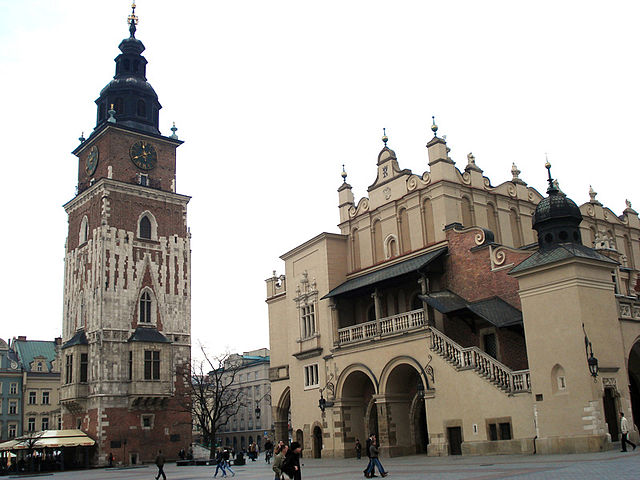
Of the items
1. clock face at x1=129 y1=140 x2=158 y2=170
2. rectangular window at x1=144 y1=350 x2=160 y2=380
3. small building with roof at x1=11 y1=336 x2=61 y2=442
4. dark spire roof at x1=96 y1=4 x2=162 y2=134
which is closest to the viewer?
rectangular window at x1=144 y1=350 x2=160 y2=380

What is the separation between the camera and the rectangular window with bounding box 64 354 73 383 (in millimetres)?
54812

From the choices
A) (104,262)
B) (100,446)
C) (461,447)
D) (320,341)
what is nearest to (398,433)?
(461,447)

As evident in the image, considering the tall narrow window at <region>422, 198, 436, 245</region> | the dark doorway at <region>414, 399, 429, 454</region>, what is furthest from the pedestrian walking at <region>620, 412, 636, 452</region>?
the tall narrow window at <region>422, 198, 436, 245</region>

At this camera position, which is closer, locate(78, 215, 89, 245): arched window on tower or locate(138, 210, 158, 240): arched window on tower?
locate(138, 210, 158, 240): arched window on tower

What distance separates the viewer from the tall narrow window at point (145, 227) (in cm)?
5891

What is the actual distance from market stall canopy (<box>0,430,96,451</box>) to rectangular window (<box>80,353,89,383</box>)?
4.04m

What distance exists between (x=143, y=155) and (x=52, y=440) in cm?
2468

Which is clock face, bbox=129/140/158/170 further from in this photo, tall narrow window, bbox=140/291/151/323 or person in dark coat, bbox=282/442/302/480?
person in dark coat, bbox=282/442/302/480

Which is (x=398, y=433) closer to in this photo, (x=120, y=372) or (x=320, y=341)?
(x=320, y=341)

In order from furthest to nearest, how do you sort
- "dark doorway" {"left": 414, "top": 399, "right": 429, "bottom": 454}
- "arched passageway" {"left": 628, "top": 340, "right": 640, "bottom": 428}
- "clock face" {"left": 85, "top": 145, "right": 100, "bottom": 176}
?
"clock face" {"left": 85, "top": 145, "right": 100, "bottom": 176} < "dark doorway" {"left": 414, "top": 399, "right": 429, "bottom": 454} < "arched passageway" {"left": 628, "top": 340, "right": 640, "bottom": 428}

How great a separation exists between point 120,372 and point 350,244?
23.4m

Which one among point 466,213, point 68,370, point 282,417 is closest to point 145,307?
point 68,370

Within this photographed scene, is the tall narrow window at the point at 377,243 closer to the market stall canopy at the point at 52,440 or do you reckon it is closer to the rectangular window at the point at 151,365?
the rectangular window at the point at 151,365

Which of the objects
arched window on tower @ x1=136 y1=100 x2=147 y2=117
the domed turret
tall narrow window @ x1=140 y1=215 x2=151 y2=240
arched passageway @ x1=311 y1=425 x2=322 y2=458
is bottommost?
arched passageway @ x1=311 y1=425 x2=322 y2=458
